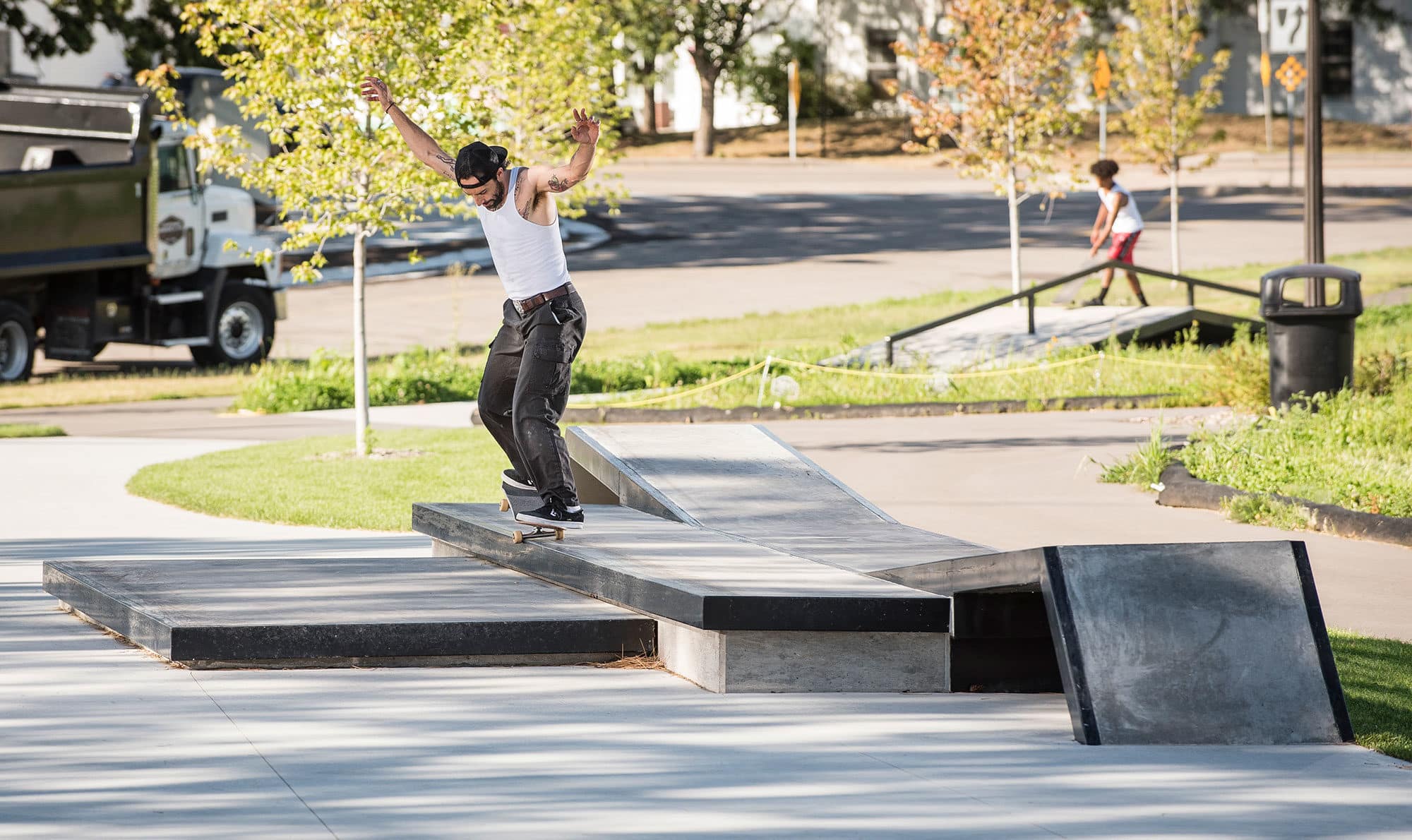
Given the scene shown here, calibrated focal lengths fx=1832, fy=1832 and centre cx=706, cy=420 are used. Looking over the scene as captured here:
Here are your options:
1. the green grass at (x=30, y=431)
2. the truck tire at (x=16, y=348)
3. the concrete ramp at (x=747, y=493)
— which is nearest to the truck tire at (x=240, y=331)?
the truck tire at (x=16, y=348)

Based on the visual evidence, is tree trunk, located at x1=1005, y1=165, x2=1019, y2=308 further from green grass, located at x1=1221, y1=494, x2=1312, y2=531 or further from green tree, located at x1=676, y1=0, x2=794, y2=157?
green tree, located at x1=676, y1=0, x2=794, y2=157

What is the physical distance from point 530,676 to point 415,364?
14074 millimetres

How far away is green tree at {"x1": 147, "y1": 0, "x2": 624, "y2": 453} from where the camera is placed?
45.4 ft

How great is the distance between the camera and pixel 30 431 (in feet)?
54.6

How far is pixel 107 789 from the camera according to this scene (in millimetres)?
5047

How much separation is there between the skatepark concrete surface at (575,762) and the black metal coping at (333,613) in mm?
117

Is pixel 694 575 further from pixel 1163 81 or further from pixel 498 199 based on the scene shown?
pixel 1163 81

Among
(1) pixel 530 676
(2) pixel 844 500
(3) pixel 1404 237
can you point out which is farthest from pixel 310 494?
(3) pixel 1404 237

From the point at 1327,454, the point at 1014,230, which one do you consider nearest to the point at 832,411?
the point at 1327,454

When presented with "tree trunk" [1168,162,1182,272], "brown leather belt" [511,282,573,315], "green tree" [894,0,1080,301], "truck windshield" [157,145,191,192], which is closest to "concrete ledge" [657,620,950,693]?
"brown leather belt" [511,282,573,315]

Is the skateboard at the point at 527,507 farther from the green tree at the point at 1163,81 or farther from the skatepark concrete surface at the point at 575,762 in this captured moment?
the green tree at the point at 1163,81

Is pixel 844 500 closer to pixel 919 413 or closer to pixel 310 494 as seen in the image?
pixel 310 494

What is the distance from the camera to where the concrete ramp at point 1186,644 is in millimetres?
5887

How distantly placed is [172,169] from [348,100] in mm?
9359
